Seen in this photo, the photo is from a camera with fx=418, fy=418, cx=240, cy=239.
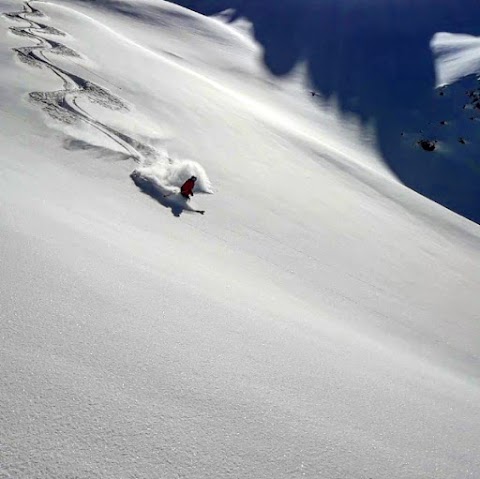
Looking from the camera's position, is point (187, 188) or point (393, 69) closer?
point (187, 188)

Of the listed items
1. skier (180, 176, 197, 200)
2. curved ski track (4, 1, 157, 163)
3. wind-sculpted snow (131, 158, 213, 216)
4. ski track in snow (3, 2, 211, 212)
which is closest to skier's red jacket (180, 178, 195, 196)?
skier (180, 176, 197, 200)

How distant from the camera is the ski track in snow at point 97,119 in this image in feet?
23.6

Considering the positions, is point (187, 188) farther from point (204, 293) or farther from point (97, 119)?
point (97, 119)

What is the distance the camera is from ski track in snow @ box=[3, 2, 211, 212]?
7185 mm

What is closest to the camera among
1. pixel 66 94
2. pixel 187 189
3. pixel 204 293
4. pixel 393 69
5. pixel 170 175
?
pixel 204 293

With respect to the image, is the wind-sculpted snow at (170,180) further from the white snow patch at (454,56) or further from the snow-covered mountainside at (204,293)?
the white snow patch at (454,56)

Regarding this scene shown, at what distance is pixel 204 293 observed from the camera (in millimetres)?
3900

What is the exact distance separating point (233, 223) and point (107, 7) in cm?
2715

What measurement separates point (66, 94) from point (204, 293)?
8.12m

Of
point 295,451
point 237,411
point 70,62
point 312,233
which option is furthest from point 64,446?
point 70,62

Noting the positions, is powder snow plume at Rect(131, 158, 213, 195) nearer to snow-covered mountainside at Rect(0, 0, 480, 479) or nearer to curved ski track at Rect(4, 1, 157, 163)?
snow-covered mountainside at Rect(0, 0, 480, 479)

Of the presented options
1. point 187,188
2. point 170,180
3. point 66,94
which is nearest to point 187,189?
point 187,188

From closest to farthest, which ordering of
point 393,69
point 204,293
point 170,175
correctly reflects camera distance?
point 204,293 < point 170,175 < point 393,69

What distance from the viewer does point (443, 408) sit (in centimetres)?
358
